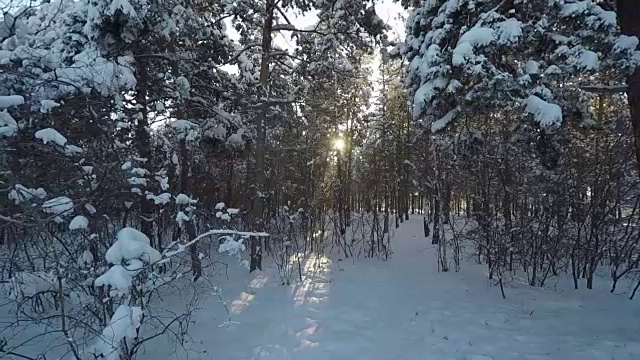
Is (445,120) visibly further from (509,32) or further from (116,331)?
(116,331)

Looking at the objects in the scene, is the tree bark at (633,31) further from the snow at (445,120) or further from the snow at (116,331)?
the snow at (116,331)

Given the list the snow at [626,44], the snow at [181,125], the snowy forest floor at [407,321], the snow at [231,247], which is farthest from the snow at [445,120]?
the snow at [181,125]

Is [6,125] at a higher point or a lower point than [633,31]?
lower

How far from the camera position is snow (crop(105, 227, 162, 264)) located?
11.1 ft

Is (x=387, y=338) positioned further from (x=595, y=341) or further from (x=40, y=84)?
(x=40, y=84)

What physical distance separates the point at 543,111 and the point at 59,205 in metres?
4.44

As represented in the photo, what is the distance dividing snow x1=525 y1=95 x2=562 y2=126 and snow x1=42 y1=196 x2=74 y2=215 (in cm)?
431

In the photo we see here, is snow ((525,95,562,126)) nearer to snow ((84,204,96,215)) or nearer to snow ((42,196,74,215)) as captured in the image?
snow ((42,196,74,215))

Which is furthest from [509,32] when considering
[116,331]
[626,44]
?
[116,331]

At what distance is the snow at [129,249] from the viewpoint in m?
3.39

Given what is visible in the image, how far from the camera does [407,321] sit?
5.89m

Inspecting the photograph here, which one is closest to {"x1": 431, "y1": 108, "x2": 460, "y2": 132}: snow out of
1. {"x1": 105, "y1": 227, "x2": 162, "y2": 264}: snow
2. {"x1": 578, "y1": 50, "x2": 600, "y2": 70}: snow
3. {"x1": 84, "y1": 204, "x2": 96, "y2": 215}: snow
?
{"x1": 578, "y1": 50, "x2": 600, "y2": 70}: snow

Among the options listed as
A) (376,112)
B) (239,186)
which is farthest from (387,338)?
(376,112)

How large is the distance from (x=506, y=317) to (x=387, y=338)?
6.42 feet
